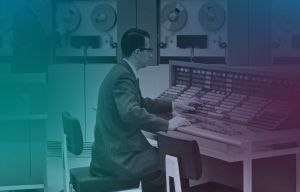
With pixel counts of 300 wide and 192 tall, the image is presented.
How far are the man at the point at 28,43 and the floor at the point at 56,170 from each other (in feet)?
2.50

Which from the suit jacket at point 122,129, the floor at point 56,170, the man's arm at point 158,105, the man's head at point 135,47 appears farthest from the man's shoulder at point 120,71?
the floor at point 56,170

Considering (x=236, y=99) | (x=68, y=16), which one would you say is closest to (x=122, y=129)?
(x=236, y=99)

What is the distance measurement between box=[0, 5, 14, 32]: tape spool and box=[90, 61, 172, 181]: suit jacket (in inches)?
86.6

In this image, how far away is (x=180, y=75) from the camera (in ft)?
8.86

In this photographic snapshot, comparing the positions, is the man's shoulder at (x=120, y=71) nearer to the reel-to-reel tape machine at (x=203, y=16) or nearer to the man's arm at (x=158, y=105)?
the man's arm at (x=158, y=105)

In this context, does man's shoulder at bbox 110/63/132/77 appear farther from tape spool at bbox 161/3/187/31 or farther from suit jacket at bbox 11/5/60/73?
tape spool at bbox 161/3/187/31

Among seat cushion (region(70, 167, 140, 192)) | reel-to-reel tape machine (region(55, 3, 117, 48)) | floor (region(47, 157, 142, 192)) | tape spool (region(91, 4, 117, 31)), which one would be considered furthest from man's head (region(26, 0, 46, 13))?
seat cushion (region(70, 167, 140, 192))

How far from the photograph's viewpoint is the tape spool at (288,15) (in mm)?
3668

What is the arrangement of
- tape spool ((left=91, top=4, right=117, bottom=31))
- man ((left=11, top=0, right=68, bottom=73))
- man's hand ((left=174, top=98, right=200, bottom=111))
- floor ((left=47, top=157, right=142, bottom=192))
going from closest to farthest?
man's hand ((left=174, top=98, right=200, bottom=111))
floor ((left=47, top=157, right=142, bottom=192))
man ((left=11, top=0, right=68, bottom=73))
tape spool ((left=91, top=4, right=117, bottom=31))

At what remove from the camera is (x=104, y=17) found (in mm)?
4137

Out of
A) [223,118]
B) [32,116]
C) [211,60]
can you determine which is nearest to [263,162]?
[223,118]

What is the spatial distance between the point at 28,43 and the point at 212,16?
5.10ft

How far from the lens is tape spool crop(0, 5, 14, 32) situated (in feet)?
13.0

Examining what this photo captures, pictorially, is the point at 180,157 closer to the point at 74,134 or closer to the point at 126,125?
the point at 126,125
